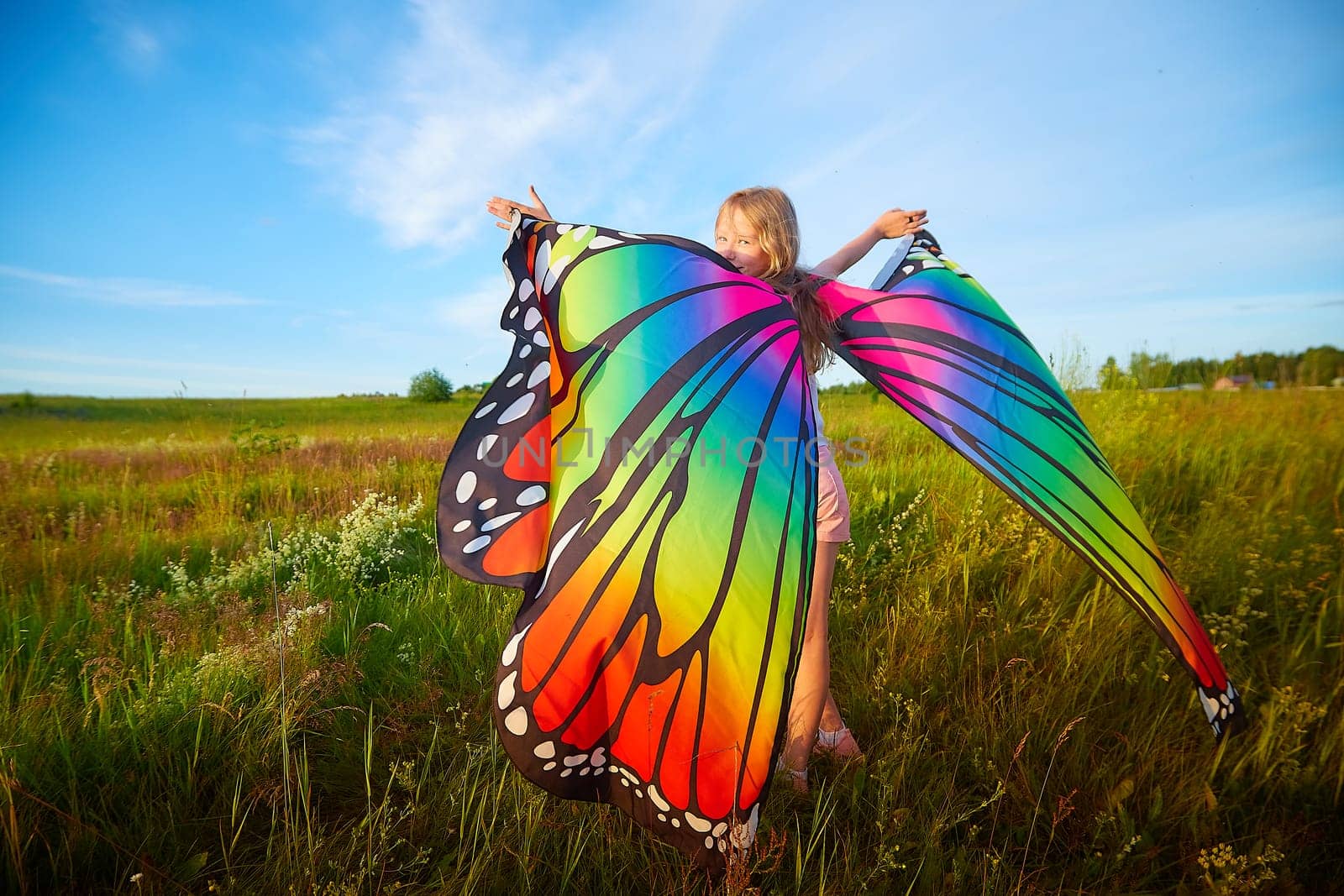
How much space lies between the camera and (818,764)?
225cm

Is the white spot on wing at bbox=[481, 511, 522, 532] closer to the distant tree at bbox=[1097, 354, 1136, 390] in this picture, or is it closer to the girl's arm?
the girl's arm

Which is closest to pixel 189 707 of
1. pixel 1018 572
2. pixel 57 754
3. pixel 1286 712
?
pixel 57 754

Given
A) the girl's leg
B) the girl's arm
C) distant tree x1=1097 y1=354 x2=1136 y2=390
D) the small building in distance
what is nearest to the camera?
the girl's leg

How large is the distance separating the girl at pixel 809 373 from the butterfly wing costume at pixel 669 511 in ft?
0.70

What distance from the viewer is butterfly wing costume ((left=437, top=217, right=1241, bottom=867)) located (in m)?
1.58

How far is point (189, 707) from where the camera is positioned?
213cm

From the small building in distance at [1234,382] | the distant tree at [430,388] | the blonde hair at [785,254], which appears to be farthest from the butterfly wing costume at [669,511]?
the distant tree at [430,388]

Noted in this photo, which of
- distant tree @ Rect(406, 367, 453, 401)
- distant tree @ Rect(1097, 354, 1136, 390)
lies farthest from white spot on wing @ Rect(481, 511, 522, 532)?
distant tree @ Rect(406, 367, 453, 401)

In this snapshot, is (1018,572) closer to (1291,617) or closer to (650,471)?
(1291,617)

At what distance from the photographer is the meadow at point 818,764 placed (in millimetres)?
1733

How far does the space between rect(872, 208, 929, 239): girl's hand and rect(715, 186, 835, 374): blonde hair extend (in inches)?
19.0

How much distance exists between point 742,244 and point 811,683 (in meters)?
1.74

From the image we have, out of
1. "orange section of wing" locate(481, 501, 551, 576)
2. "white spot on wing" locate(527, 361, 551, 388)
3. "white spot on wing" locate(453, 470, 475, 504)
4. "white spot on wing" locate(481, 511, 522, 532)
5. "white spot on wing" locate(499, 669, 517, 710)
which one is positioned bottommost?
"white spot on wing" locate(499, 669, 517, 710)

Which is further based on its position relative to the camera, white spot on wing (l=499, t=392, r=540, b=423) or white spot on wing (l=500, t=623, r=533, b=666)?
white spot on wing (l=499, t=392, r=540, b=423)
